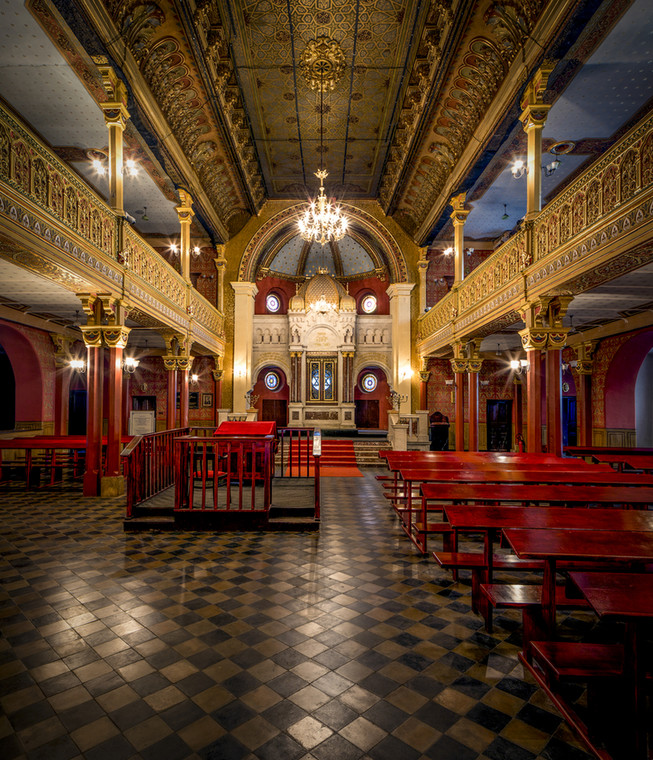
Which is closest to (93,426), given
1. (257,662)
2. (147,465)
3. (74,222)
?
(147,465)

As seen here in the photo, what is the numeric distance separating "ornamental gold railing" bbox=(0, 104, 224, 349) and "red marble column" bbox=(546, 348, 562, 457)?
307 inches

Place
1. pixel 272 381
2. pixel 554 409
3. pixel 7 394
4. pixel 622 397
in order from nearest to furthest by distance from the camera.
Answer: pixel 554 409, pixel 622 397, pixel 7 394, pixel 272 381

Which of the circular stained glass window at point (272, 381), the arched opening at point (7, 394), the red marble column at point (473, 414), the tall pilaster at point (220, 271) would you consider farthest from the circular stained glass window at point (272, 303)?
the red marble column at point (473, 414)

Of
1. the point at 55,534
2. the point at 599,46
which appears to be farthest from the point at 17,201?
the point at 599,46

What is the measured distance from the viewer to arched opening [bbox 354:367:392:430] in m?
20.2

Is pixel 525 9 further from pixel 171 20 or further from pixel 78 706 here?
pixel 78 706

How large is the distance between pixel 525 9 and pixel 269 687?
9.47m

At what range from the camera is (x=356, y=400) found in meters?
20.2

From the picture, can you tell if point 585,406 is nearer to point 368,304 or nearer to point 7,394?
point 368,304

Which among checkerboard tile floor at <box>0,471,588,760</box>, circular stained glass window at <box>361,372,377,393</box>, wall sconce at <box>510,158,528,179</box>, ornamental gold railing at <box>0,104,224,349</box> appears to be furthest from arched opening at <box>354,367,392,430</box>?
checkerboard tile floor at <box>0,471,588,760</box>

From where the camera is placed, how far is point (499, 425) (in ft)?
58.7

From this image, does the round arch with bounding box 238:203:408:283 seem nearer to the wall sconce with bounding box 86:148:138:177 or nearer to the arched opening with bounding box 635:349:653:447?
the wall sconce with bounding box 86:148:138:177

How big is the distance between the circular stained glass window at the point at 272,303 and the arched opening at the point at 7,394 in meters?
9.94

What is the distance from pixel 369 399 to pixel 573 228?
14.3 metres
